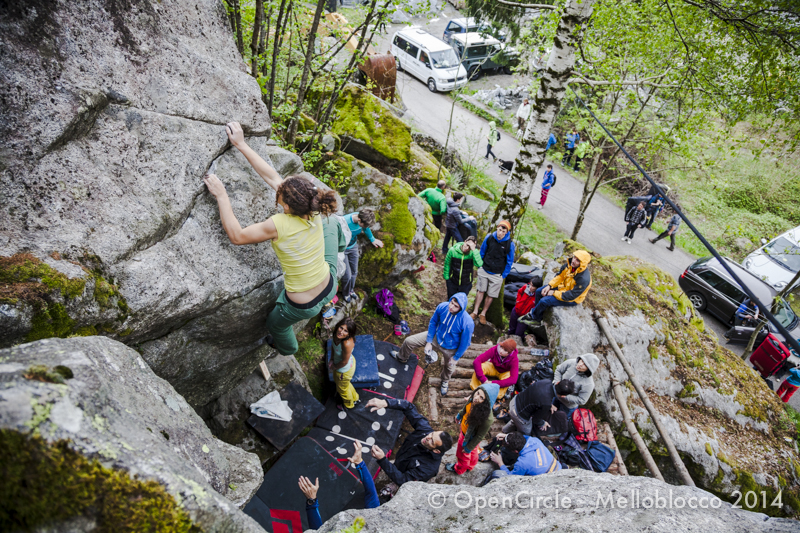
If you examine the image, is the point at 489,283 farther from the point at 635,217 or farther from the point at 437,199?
the point at 635,217

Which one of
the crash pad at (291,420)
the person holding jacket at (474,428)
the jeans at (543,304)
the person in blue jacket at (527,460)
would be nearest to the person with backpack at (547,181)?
the jeans at (543,304)

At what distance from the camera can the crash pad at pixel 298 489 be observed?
4543 mm

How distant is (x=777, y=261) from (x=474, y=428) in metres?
14.3

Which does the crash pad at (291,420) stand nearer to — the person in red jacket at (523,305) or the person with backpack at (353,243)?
the person with backpack at (353,243)

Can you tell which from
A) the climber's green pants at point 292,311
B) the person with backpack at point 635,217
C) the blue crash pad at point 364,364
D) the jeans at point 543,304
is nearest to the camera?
the climber's green pants at point 292,311

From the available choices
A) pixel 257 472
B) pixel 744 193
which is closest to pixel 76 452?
pixel 257 472

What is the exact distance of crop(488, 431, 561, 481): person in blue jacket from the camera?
521 cm

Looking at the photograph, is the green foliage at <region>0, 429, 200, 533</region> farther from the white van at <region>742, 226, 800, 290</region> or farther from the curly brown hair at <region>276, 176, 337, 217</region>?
the white van at <region>742, 226, 800, 290</region>

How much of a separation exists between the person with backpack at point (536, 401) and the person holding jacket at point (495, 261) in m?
2.88

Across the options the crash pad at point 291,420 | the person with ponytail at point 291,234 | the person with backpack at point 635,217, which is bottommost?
the crash pad at point 291,420

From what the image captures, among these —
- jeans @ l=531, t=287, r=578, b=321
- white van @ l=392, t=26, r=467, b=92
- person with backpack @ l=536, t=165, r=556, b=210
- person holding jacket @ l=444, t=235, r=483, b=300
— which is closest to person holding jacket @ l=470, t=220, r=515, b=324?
person holding jacket @ l=444, t=235, r=483, b=300

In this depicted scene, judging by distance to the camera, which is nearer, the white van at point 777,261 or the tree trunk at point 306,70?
the tree trunk at point 306,70

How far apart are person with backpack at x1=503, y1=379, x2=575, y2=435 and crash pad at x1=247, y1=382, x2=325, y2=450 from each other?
10.3 feet

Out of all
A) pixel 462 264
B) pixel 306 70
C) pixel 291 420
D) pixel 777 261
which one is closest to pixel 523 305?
pixel 462 264
